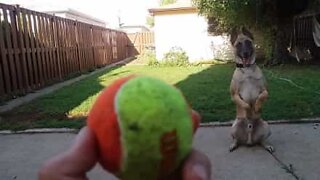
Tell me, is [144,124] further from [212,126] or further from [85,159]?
[212,126]

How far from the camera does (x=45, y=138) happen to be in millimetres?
5988

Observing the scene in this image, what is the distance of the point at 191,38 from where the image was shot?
20.7 meters

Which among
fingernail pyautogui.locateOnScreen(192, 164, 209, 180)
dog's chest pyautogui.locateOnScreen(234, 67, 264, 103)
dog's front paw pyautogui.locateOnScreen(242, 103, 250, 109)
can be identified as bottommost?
dog's front paw pyautogui.locateOnScreen(242, 103, 250, 109)

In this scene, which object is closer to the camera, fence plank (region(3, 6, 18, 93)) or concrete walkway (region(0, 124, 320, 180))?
concrete walkway (region(0, 124, 320, 180))

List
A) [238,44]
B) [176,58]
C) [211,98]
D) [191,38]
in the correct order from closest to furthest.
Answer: [238,44] → [211,98] → [176,58] → [191,38]

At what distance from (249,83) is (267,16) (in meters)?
11.9

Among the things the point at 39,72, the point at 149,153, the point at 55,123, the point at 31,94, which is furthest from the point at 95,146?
the point at 39,72

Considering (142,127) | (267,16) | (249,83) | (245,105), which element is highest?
(267,16)

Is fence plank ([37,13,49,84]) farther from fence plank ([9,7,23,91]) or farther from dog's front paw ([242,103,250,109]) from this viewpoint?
dog's front paw ([242,103,250,109])

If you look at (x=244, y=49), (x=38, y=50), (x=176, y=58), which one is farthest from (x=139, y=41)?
(x=244, y=49)

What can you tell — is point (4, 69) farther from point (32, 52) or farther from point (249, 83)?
point (249, 83)

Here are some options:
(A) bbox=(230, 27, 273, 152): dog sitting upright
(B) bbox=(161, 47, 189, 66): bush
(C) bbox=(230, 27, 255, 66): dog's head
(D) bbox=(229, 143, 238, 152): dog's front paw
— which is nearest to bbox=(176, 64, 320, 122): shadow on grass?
(D) bbox=(229, 143, 238, 152): dog's front paw

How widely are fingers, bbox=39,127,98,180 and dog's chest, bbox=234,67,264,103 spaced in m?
3.65

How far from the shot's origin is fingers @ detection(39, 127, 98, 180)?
1.19 metres
